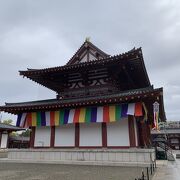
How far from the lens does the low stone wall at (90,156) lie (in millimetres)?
16906

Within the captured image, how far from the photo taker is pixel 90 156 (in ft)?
60.6

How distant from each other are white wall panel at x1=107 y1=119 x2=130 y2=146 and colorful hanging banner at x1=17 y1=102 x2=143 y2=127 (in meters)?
0.62

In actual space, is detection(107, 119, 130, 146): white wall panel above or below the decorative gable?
below

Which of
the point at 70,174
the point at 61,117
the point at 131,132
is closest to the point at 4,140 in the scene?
the point at 61,117

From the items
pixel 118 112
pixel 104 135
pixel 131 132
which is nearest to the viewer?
pixel 131 132

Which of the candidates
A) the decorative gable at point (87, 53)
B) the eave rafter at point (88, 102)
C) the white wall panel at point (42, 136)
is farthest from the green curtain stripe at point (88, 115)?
the decorative gable at point (87, 53)

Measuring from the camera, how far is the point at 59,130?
69.2 feet

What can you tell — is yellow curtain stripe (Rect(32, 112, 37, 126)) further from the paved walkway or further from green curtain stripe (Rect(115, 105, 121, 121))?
the paved walkway

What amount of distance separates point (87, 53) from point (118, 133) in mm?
9516

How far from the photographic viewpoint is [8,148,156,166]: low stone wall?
16.9 meters

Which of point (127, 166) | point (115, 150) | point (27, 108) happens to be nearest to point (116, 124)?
point (115, 150)

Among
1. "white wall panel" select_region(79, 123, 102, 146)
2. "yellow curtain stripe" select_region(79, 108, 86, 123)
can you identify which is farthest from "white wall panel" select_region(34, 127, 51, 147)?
"yellow curtain stripe" select_region(79, 108, 86, 123)

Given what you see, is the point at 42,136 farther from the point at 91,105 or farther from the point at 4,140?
the point at 4,140

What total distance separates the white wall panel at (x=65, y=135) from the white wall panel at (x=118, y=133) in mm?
3464
